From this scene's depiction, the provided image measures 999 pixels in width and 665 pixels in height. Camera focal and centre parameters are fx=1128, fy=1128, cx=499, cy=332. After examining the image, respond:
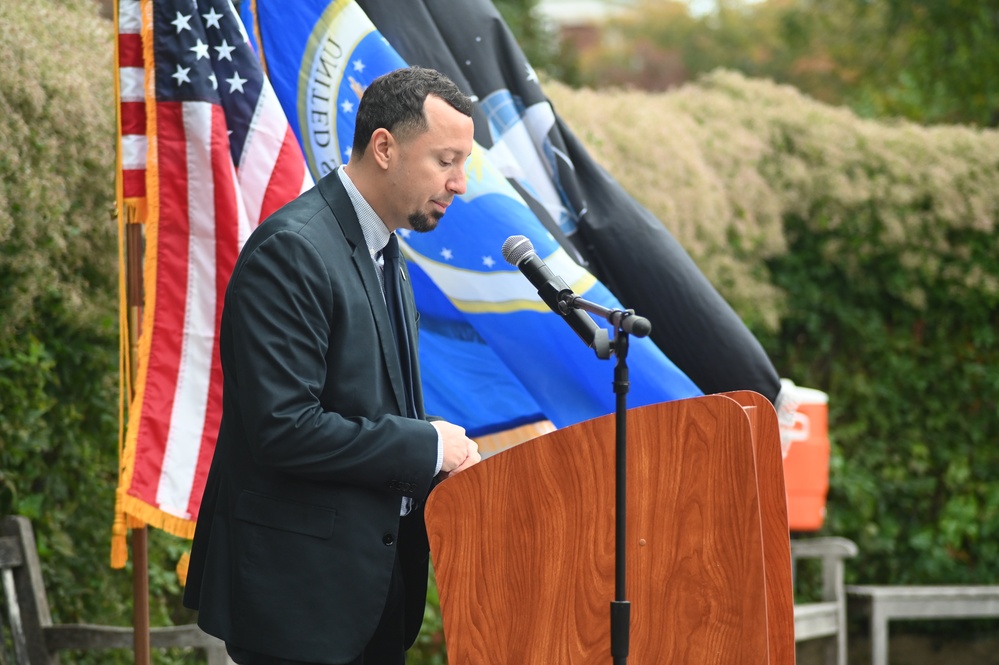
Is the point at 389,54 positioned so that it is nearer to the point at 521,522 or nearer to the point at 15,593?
the point at 521,522

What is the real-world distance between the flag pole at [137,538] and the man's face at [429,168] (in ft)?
4.44

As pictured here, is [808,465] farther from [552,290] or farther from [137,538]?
[552,290]

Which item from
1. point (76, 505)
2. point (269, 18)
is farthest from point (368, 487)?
point (76, 505)

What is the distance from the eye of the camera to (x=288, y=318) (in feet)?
6.59

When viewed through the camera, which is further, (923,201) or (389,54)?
(923,201)

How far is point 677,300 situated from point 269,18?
153cm

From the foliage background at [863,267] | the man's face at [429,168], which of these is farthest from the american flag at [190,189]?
the foliage background at [863,267]

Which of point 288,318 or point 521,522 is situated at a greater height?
point 288,318

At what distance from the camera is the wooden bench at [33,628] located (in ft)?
11.6

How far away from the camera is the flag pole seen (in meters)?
3.15

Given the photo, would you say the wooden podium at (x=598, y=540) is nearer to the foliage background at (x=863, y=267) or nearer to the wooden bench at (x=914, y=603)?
the foliage background at (x=863, y=267)

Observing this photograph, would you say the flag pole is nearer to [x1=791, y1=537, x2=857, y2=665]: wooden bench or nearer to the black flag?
the black flag

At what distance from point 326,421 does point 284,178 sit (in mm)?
1417

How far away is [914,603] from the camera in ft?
18.6
